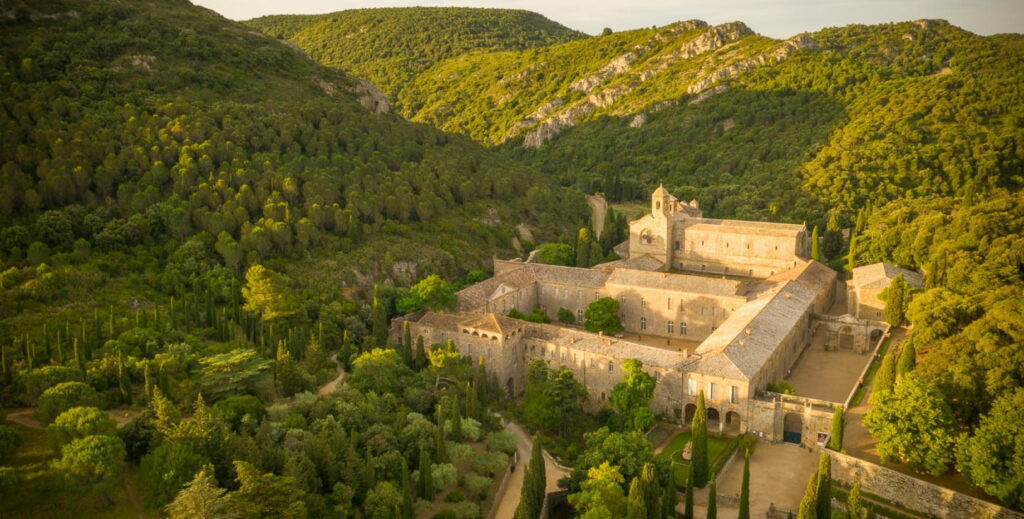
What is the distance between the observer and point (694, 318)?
61.9m

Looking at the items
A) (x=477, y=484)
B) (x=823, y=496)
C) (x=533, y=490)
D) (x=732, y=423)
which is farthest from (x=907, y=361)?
(x=477, y=484)

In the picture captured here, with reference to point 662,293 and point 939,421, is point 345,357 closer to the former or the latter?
point 662,293

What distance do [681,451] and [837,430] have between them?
30.5 feet

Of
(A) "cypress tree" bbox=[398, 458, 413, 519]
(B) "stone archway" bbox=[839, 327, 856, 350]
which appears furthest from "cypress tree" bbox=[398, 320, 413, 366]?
(B) "stone archway" bbox=[839, 327, 856, 350]

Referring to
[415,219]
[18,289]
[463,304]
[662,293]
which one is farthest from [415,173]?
[18,289]

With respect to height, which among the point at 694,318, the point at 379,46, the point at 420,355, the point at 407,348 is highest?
the point at 379,46

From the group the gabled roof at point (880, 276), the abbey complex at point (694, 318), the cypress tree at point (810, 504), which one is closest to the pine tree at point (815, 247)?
the abbey complex at point (694, 318)

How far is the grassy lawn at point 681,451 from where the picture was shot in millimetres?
42562

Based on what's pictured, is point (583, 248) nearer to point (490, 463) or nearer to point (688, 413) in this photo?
point (688, 413)

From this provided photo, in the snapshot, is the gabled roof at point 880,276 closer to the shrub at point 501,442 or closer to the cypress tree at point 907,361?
the cypress tree at point 907,361

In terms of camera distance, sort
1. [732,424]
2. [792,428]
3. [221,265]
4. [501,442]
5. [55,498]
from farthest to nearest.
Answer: [221,265] → [732,424] → [792,428] → [501,442] → [55,498]

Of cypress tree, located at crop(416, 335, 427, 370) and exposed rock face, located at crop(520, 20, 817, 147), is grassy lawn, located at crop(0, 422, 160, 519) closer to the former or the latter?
cypress tree, located at crop(416, 335, 427, 370)

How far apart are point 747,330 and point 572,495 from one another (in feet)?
63.4

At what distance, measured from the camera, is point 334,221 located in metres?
71.3
